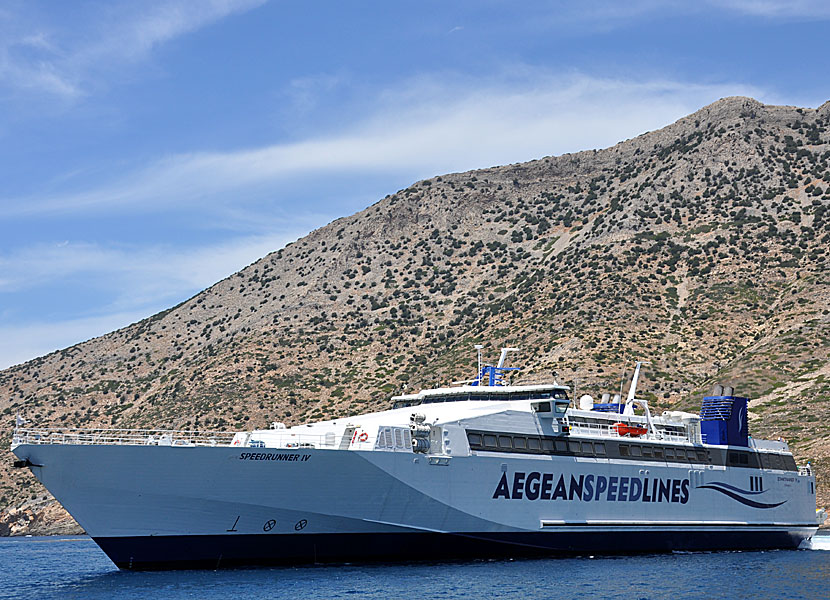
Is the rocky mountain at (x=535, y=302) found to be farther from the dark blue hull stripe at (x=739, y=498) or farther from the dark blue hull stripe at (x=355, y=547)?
the dark blue hull stripe at (x=355, y=547)

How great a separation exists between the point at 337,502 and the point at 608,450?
1366 centimetres

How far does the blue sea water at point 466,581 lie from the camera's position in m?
31.2

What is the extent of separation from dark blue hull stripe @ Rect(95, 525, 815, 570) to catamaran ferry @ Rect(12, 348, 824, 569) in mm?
54

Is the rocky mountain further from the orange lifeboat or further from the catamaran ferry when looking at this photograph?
the orange lifeboat

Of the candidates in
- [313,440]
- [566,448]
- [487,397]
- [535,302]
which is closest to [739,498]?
[566,448]

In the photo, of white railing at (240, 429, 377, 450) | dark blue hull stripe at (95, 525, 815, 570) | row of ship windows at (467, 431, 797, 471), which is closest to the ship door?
white railing at (240, 429, 377, 450)

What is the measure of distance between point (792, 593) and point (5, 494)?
7529 cm

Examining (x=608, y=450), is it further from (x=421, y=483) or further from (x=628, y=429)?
(x=421, y=483)

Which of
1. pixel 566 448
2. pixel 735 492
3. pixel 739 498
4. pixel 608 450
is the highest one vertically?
pixel 566 448

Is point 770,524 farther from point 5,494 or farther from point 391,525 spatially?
point 5,494

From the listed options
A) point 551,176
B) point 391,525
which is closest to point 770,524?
point 391,525

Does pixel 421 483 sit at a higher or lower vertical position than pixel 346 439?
lower

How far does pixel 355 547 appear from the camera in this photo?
1446 inches

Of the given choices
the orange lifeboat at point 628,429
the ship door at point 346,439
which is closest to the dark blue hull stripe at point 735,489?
the orange lifeboat at point 628,429
